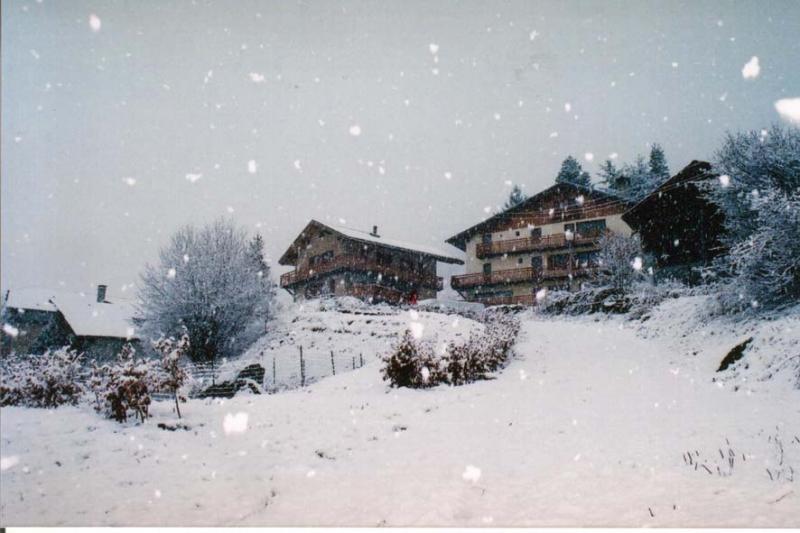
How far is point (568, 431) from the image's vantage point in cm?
524

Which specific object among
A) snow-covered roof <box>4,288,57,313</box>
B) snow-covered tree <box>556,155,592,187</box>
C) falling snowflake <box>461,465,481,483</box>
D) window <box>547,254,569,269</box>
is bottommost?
falling snowflake <box>461,465,481,483</box>

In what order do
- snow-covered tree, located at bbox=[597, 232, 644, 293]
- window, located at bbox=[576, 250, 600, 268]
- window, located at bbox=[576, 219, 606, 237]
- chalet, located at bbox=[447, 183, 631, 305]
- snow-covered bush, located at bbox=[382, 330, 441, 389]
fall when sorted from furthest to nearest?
window, located at bbox=[576, 250, 600, 268] → snow-covered tree, located at bbox=[597, 232, 644, 293] → window, located at bbox=[576, 219, 606, 237] → chalet, located at bbox=[447, 183, 631, 305] → snow-covered bush, located at bbox=[382, 330, 441, 389]

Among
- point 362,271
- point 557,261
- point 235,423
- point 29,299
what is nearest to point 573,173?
point 235,423

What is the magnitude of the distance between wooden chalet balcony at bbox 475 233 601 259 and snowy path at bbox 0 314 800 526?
8547mm

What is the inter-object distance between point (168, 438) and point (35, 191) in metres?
3.22

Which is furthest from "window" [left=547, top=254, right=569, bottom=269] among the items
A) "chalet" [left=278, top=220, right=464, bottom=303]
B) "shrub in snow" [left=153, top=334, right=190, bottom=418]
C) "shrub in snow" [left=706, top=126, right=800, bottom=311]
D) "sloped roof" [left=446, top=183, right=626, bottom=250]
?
"shrub in snow" [left=153, top=334, right=190, bottom=418]

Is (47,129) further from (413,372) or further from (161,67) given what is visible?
(413,372)

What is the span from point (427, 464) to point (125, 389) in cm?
382

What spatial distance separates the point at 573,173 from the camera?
7.89 metres

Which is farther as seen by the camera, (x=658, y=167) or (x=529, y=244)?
(x=529, y=244)

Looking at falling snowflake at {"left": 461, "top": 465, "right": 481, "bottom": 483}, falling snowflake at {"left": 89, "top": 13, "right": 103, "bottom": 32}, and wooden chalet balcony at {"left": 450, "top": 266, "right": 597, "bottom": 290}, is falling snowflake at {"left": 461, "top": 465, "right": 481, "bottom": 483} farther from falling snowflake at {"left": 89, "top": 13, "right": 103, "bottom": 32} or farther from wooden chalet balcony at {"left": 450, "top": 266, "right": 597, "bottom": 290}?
wooden chalet balcony at {"left": 450, "top": 266, "right": 597, "bottom": 290}

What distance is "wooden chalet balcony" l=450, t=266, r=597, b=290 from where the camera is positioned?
18469 mm

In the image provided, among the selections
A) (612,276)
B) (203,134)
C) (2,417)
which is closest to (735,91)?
(203,134)

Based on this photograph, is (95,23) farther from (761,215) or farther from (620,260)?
(620,260)
